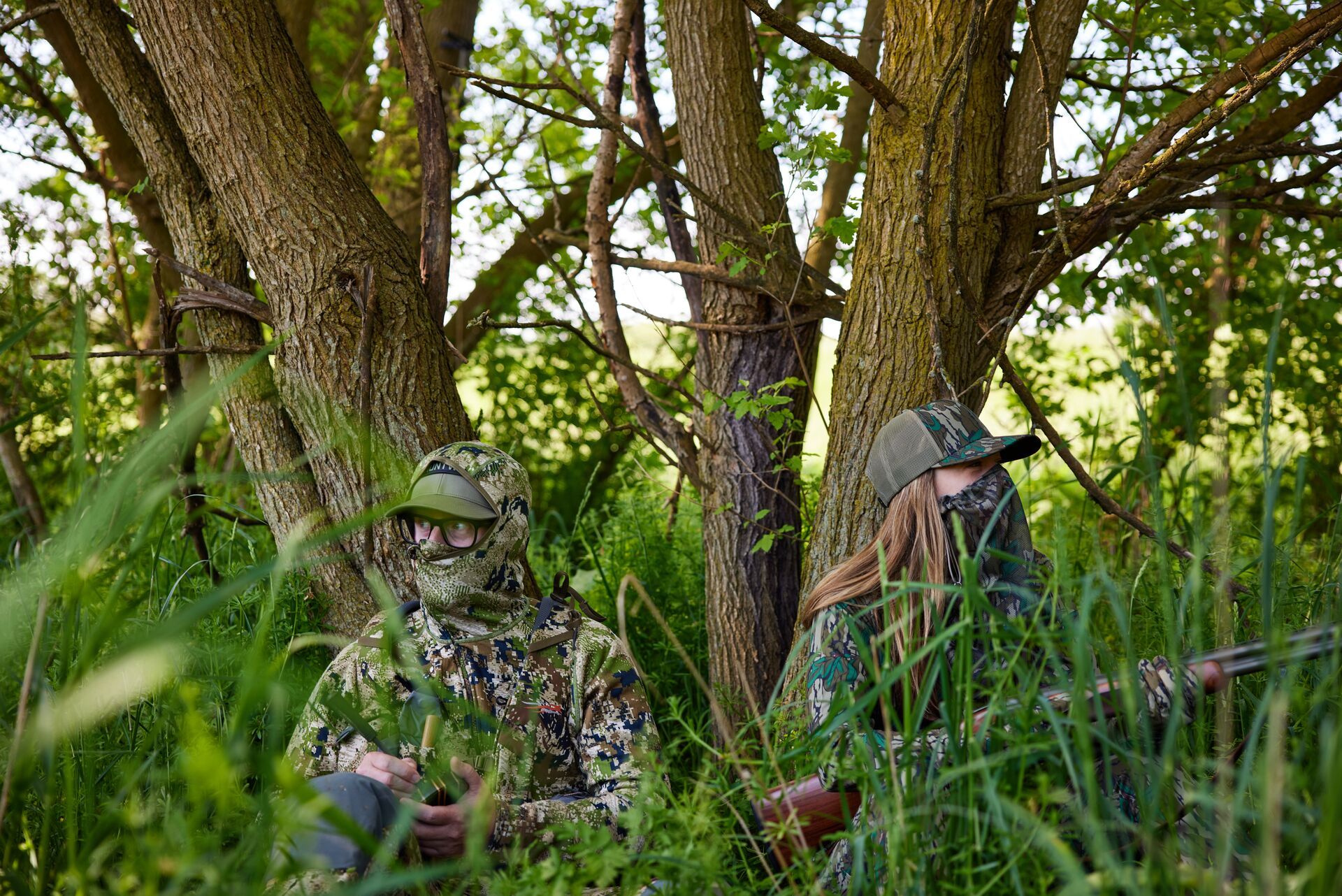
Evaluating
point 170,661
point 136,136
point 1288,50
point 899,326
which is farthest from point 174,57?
point 1288,50

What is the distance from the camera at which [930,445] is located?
2.49m

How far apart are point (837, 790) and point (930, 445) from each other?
35.2 inches

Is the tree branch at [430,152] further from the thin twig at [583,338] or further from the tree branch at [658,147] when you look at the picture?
the tree branch at [658,147]

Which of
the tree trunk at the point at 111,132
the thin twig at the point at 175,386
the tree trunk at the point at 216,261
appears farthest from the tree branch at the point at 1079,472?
the tree trunk at the point at 111,132

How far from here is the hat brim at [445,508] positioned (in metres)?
2.54

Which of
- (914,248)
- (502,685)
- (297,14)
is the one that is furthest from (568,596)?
(297,14)

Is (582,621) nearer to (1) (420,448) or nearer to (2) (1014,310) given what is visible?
(1) (420,448)

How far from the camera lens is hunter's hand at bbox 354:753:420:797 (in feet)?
7.45

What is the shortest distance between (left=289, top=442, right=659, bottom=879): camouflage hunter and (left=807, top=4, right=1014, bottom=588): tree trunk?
0.79 m

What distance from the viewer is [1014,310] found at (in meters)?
2.92

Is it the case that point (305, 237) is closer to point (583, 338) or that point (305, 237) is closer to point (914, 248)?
point (583, 338)

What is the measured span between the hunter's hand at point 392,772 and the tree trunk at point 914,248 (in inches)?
50.6

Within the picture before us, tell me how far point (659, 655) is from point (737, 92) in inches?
77.9

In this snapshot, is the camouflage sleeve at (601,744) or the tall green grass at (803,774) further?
the camouflage sleeve at (601,744)
